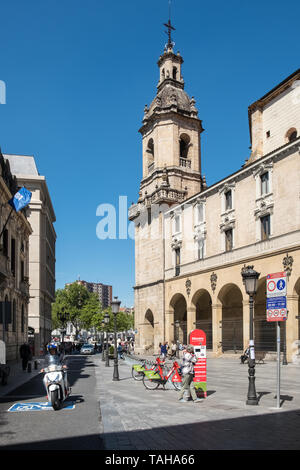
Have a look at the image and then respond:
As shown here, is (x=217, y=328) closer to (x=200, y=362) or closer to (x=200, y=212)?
(x=200, y=212)

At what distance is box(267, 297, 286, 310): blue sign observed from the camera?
1302 centimetres

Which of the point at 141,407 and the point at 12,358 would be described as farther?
the point at 12,358

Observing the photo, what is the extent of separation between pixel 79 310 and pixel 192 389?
89.8 m

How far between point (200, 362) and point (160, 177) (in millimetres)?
39517

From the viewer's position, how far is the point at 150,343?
54906 millimetres

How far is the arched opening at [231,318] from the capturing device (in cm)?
3917

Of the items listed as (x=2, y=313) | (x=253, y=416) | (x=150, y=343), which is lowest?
(x=150, y=343)

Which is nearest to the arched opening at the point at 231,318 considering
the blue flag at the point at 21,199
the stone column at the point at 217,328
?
the stone column at the point at 217,328

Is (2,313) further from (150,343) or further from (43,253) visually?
(43,253)

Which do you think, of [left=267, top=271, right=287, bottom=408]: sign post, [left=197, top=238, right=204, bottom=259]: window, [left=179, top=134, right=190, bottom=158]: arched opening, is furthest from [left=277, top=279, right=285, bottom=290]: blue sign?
[left=179, top=134, right=190, bottom=158]: arched opening

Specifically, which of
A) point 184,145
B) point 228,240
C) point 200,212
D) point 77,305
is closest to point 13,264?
point 228,240

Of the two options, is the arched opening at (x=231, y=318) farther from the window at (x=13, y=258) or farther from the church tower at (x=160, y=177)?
the window at (x=13, y=258)

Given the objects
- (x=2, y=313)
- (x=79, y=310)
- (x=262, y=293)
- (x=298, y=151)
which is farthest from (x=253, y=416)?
(x=79, y=310)

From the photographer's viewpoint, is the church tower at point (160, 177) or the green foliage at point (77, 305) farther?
the green foliage at point (77, 305)
